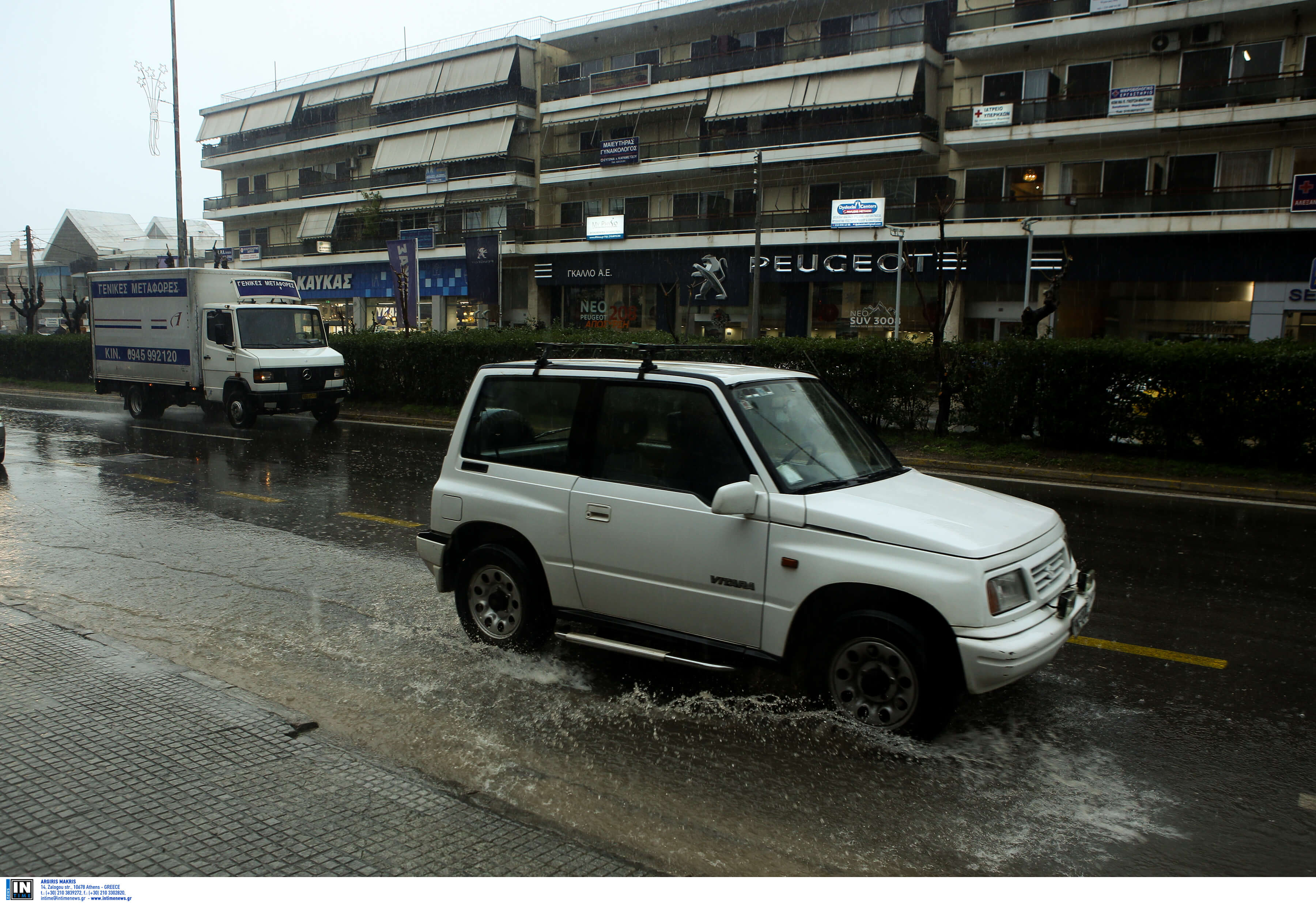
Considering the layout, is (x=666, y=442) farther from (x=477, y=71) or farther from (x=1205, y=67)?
(x=477, y=71)

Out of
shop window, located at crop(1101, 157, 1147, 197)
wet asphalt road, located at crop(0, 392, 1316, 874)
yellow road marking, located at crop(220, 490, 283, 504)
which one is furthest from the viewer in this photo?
shop window, located at crop(1101, 157, 1147, 197)

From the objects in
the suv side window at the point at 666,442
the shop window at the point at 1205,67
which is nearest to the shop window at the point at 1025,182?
the shop window at the point at 1205,67

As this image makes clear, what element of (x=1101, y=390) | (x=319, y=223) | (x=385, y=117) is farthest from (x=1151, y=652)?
(x=319, y=223)

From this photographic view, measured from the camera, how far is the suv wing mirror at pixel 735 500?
14.2ft

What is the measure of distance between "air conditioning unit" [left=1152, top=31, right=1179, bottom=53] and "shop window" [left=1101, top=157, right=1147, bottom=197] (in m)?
3.28

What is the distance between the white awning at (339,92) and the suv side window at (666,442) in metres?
52.0

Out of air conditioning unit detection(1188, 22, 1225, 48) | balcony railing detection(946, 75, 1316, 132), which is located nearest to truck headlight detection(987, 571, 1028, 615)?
balcony railing detection(946, 75, 1316, 132)

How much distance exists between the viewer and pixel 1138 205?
30.0 metres

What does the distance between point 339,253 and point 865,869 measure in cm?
5408

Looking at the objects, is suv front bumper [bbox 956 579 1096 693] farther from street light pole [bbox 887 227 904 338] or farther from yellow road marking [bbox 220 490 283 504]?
street light pole [bbox 887 227 904 338]

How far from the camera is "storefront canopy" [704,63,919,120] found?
34031mm

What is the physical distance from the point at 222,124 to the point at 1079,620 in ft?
215

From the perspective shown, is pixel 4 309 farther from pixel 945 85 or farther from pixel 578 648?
pixel 578 648

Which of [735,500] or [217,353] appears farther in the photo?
[217,353]
